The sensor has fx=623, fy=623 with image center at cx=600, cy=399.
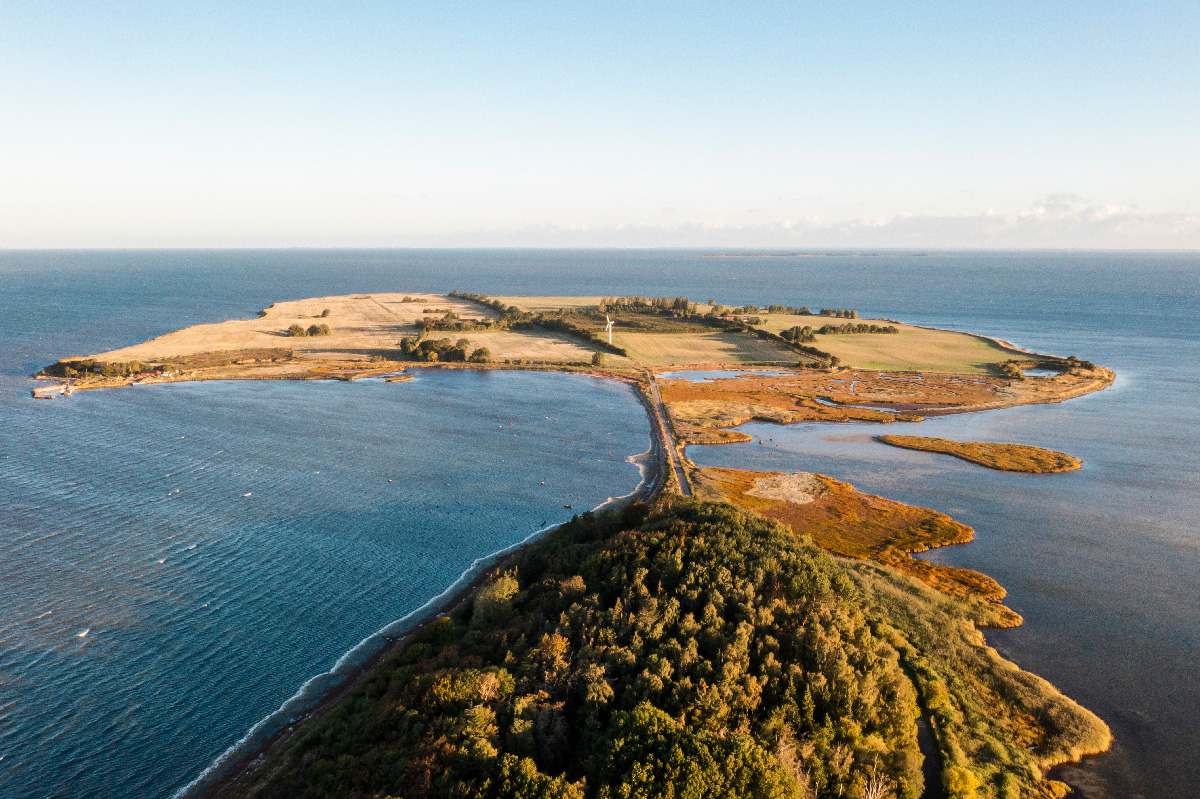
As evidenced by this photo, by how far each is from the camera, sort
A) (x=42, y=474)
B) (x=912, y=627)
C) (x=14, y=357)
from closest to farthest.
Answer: (x=912, y=627), (x=42, y=474), (x=14, y=357)

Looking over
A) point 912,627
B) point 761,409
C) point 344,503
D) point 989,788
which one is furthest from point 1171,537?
point 344,503

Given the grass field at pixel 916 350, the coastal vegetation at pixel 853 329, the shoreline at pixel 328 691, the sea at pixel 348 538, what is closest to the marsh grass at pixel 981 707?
the sea at pixel 348 538

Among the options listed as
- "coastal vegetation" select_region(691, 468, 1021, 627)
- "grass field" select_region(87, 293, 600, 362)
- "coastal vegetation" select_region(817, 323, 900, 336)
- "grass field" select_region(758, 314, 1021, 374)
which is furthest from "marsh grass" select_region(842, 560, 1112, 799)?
"coastal vegetation" select_region(817, 323, 900, 336)

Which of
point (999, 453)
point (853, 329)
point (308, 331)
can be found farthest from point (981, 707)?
point (308, 331)

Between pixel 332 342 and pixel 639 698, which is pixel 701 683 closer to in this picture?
pixel 639 698

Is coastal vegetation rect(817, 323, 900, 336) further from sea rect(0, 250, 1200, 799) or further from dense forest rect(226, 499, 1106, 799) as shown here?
dense forest rect(226, 499, 1106, 799)

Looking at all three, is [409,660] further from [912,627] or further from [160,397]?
[160,397]
